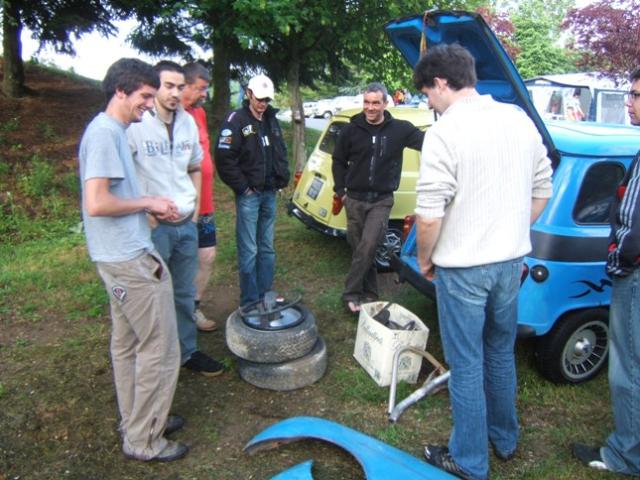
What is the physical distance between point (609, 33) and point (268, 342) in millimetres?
15708

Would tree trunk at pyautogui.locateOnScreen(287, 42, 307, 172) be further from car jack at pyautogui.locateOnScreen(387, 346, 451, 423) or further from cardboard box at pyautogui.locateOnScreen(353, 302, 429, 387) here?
car jack at pyautogui.locateOnScreen(387, 346, 451, 423)

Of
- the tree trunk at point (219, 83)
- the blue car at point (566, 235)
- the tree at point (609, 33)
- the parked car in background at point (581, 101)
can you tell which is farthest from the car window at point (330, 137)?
the tree at point (609, 33)

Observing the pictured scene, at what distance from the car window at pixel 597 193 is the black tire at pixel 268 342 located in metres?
1.91

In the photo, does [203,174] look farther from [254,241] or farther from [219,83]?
[219,83]

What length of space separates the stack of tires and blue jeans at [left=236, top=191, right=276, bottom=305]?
0.73 meters

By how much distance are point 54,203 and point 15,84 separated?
4550 millimetres

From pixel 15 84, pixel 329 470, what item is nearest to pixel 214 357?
pixel 329 470

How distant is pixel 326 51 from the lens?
30.5ft

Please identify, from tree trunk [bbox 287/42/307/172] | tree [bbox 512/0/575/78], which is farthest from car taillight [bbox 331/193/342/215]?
tree [bbox 512/0/575/78]

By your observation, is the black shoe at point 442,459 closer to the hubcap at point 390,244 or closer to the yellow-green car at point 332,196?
the yellow-green car at point 332,196

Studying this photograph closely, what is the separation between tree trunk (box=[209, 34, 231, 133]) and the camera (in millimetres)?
10836

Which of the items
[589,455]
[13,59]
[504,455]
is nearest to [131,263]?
[504,455]

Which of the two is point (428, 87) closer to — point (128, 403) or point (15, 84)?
point (128, 403)

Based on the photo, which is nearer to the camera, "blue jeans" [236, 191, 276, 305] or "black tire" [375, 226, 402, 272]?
"blue jeans" [236, 191, 276, 305]
